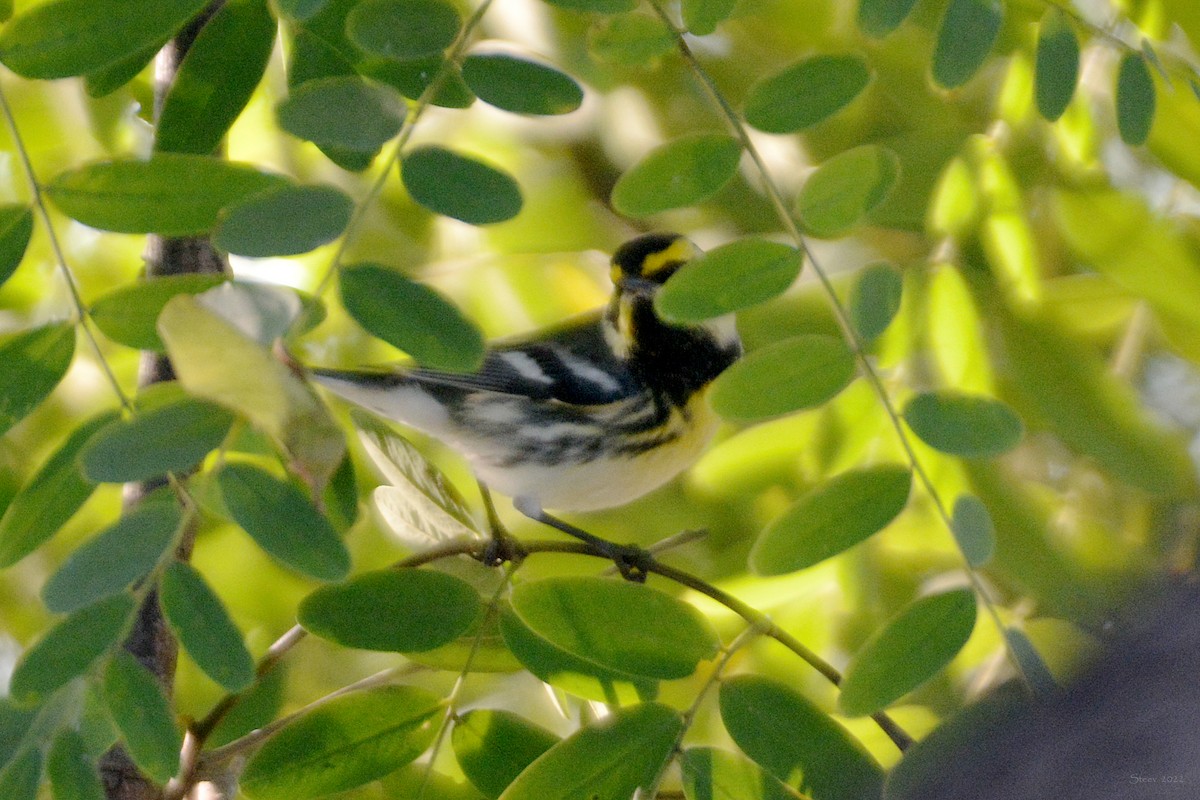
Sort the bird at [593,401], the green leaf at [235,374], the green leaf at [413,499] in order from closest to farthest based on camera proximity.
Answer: the green leaf at [235,374], the green leaf at [413,499], the bird at [593,401]

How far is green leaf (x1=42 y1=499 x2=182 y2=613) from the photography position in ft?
1.61

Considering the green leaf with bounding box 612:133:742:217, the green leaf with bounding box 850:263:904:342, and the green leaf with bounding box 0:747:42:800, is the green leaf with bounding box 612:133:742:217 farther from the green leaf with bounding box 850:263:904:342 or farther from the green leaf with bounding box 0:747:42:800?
the green leaf with bounding box 0:747:42:800

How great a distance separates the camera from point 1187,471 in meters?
0.79

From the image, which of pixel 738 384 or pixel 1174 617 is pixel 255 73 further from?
pixel 1174 617

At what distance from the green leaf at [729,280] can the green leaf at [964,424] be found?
0.32ft

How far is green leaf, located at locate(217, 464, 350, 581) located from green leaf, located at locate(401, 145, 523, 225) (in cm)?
Answer: 17

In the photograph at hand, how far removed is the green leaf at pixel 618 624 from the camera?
587mm

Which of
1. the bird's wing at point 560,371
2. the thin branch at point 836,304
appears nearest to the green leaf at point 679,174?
the thin branch at point 836,304

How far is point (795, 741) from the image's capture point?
1.99ft

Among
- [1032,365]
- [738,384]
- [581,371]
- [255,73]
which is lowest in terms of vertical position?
[581,371]

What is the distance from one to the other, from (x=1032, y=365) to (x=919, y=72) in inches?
10.1

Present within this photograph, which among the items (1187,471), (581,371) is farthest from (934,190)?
(581,371)

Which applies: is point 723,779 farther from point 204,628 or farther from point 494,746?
point 204,628

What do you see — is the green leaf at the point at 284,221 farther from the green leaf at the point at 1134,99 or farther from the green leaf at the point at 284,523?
the green leaf at the point at 1134,99
